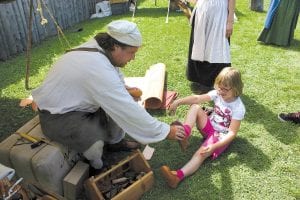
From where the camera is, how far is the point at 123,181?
10.9ft

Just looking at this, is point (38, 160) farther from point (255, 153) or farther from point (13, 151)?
point (255, 153)

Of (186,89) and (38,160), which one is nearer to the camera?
(38,160)

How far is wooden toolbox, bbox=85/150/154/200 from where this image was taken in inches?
122

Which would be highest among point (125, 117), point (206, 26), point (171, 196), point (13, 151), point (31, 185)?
point (206, 26)

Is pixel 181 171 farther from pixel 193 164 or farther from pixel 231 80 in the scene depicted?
pixel 231 80

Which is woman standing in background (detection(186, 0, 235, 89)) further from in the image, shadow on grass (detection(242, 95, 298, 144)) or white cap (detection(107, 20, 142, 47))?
white cap (detection(107, 20, 142, 47))

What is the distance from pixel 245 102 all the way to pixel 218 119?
1.25 meters

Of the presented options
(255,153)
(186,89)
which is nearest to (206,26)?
(186,89)

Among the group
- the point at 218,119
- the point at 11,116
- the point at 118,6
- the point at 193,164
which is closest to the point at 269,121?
the point at 218,119

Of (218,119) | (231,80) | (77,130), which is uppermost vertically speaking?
(231,80)

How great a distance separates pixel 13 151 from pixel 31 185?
356 mm

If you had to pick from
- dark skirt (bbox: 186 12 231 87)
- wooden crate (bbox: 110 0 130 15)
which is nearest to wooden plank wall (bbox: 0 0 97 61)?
wooden crate (bbox: 110 0 130 15)

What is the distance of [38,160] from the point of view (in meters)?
3.04

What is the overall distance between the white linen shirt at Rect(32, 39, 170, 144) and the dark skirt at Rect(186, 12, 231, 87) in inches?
82.4
